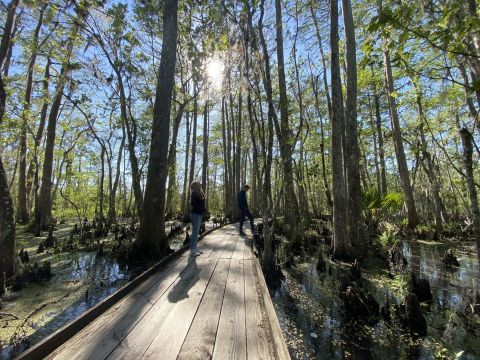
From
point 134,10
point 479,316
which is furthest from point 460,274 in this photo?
point 134,10

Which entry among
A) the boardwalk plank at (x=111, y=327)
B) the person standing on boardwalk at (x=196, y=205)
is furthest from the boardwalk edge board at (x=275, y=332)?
the person standing on boardwalk at (x=196, y=205)

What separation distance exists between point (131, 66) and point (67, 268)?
6.66 metres

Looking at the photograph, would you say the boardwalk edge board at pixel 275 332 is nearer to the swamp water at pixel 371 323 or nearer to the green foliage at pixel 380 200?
the swamp water at pixel 371 323

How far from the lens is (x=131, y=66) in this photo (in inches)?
388

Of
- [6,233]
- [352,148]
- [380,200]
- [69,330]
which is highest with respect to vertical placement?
[352,148]

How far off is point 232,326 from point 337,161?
19.9ft

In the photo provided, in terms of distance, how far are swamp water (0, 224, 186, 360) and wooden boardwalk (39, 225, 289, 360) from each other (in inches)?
36.7

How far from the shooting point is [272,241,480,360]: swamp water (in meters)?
3.71

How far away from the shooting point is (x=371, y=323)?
4.43m

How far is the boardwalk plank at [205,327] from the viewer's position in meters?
2.29

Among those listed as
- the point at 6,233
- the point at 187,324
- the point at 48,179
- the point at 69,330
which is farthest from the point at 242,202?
the point at 48,179

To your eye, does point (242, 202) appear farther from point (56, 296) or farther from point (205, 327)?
point (205, 327)

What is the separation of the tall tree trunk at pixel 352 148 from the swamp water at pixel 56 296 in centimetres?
603

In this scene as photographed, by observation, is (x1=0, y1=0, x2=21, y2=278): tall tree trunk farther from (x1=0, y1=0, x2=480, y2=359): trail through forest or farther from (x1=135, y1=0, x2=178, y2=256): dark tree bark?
(x1=135, y1=0, x2=178, y2=256): dark tree bark
